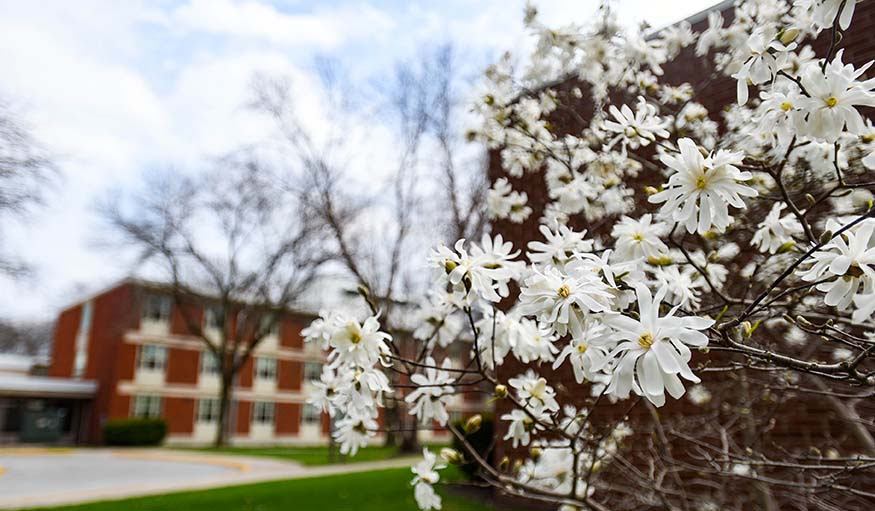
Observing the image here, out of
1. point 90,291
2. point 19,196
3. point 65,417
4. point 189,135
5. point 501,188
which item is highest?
point 189,135

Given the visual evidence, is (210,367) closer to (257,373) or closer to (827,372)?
(257,373)

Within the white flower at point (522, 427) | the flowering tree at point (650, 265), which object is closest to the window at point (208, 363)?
the flowering tree at point (650, 265)

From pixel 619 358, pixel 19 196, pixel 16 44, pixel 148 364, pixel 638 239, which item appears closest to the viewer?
pixel 619 358

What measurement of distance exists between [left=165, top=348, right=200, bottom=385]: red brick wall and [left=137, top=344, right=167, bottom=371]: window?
0.28m

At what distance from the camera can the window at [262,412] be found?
2988 cm

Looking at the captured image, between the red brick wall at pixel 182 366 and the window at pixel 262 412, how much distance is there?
333 centimetres

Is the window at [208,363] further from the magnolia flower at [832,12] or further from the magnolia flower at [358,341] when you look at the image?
the magnolia flower at [832,12]

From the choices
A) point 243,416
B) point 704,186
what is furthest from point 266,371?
point 704,186

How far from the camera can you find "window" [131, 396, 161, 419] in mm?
26500

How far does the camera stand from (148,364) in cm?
2711

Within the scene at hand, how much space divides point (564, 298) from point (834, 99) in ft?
2.50

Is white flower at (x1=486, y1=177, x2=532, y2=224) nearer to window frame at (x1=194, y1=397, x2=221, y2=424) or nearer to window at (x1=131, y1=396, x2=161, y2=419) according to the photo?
window at (x1=131, y1=396, x2=161, y2=419)

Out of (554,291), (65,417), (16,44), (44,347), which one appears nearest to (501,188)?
(554,291)

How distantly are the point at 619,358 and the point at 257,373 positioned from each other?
3145cm
